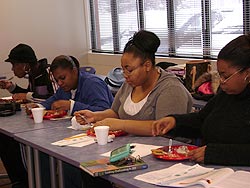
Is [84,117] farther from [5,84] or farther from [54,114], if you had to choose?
[5,84]

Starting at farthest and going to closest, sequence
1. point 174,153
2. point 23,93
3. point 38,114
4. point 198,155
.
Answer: point 23,93 < point 38,114 < point 174,153 < point 198,155

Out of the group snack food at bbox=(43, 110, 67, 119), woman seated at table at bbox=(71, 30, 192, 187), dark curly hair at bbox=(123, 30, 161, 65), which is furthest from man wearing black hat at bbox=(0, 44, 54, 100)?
dark curly hair at bbox=(123, 30, 161, 65)

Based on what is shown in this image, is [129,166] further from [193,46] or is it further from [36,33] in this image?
[36,33]

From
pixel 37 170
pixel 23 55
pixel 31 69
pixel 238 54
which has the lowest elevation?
pixel 37 170

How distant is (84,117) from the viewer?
2844 mm

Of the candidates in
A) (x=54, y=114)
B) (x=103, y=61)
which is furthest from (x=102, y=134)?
(x=103, y=61)

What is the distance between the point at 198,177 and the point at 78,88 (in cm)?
168

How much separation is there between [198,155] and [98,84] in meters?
1.38

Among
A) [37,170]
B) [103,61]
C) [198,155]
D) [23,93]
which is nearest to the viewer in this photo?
[198,155]

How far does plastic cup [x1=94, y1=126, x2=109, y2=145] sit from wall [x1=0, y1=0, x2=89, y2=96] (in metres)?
3.82

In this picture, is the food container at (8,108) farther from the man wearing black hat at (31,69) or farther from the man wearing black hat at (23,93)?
the man wearing black hat at (31,69)

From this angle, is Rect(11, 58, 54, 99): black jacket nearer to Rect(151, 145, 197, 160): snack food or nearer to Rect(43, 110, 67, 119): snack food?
Rect(43, 110, 67, 119): snack food

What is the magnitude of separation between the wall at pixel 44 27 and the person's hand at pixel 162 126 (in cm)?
395

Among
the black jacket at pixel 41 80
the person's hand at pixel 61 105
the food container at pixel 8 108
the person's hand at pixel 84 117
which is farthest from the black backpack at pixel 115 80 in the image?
the person's hand at pixel 84 117
